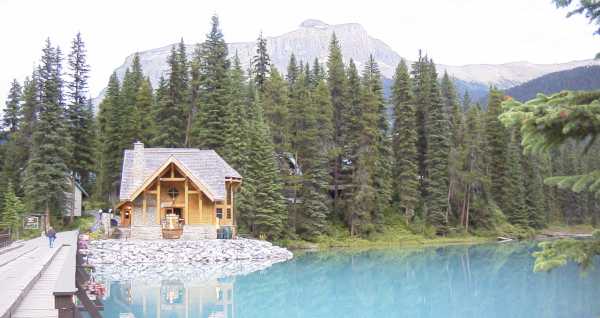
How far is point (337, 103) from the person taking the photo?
46094 mm

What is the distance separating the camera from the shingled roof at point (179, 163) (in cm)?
3192

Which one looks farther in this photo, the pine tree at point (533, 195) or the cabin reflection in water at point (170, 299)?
the pine tree at point (533, 195)

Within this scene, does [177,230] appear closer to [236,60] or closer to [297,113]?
[297,113]

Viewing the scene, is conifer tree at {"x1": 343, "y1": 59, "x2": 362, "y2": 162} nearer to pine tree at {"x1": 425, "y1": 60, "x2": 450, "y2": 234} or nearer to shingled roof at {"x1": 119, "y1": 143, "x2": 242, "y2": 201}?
pine tree at {"x1": 425, "y1": 60, "x2": 450, "y2": 234}

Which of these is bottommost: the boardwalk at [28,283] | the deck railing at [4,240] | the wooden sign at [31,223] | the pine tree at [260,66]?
the boardwalk at [28,283]

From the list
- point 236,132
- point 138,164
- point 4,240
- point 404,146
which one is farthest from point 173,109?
point 4,240

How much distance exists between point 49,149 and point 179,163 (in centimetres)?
1108

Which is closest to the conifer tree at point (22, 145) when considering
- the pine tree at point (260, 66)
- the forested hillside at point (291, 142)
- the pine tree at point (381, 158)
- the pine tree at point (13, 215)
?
the forested hillside at point (291, 142)

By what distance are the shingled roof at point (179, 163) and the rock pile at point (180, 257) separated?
321 centimetres

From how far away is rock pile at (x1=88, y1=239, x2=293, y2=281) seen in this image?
24.8 m

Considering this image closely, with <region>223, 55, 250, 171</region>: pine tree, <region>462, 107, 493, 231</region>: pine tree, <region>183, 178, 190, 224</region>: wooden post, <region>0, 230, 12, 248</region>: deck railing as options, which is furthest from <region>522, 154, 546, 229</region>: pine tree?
<region>0, 230, 12, 248</region>: deck railing

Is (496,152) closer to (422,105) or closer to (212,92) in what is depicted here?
(422,105)

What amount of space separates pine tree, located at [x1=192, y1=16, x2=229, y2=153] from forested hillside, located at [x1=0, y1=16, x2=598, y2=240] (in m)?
0.10

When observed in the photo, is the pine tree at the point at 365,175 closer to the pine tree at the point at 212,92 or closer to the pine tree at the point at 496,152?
the pine tree at the point at 212,92
